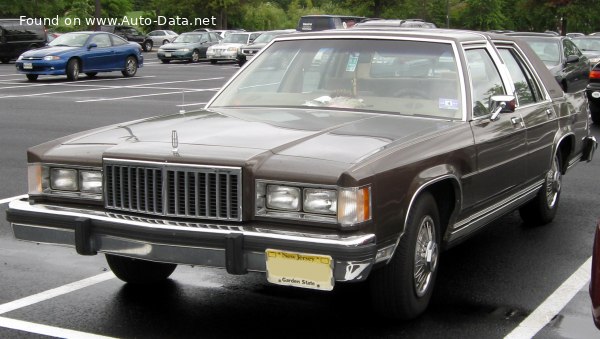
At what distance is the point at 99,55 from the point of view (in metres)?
28.0

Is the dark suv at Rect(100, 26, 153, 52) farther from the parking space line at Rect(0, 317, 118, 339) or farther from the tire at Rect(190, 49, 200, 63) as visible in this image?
the parking space line at Rect(0, 317, 118, 339)

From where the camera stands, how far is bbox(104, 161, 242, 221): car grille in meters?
4.71

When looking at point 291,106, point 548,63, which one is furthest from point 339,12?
point 291,106

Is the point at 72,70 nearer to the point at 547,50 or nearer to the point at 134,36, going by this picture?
the point at 547,50

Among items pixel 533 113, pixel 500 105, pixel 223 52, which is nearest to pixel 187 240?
pixel 500 105

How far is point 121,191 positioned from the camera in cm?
498

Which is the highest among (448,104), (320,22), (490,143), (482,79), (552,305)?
(320,22)

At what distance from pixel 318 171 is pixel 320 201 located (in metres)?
0.15

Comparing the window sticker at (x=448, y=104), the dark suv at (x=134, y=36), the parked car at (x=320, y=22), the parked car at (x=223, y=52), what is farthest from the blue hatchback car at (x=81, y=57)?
the dark suv at (x=134, y=36)

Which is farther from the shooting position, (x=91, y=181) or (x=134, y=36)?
(x=134, y=36)

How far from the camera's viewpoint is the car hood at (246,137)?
191 inches

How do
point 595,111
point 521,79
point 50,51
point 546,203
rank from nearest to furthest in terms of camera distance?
point 521,79
point 546,203
point 595,111
point 50,51

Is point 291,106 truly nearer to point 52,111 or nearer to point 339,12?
point 52,111

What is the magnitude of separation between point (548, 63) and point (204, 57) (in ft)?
88.9
